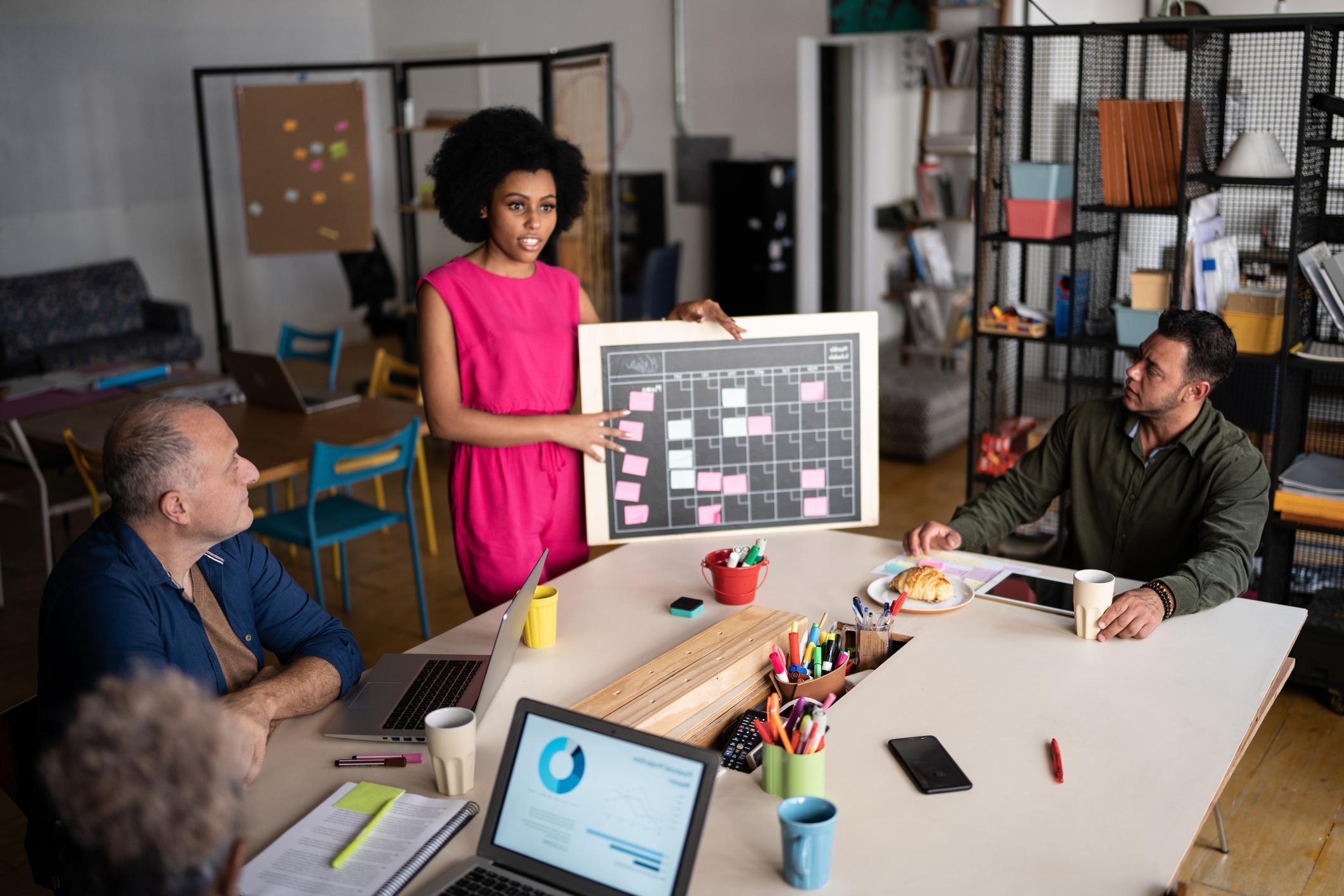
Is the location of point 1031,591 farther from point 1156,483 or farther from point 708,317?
point 708,317

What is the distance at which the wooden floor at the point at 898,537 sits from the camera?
2.73 m

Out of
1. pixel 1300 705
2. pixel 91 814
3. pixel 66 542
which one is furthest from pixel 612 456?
pixel 66 542

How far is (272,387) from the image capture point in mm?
4383

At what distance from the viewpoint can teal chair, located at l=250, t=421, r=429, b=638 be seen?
3.75 meters

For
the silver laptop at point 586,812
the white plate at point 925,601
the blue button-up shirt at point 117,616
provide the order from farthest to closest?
the white plate at point 925,601, the blue button-up shirt at point 117,616, the silver laptop at point 586,812

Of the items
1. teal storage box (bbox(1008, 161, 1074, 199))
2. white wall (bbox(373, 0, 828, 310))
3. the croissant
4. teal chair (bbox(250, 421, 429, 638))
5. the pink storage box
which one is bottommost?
teal chair (bbox(250, 421, 429, 638))

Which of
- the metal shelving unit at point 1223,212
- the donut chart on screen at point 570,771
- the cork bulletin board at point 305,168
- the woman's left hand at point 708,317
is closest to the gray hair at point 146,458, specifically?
the donut chart on screen at point 570,771

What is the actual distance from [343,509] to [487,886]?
9.56 feet

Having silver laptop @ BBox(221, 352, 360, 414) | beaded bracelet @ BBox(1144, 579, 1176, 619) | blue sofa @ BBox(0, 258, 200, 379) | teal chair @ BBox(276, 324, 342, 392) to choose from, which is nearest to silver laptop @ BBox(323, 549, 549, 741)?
beaded bracelet @ BBox(1144, 579, 1176, 619)

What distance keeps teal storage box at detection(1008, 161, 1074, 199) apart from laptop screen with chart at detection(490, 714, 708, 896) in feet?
10.0

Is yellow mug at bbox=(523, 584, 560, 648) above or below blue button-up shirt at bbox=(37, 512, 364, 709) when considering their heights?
below

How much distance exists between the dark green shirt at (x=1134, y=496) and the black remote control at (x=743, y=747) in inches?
36.4

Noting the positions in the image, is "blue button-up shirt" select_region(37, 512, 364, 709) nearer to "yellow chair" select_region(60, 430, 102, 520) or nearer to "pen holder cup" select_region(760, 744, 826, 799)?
"pen holder cup" select_region(760, 744, 826, 799)

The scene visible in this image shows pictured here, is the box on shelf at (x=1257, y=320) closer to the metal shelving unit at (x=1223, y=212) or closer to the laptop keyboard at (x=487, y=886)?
the metal shelving unit at (x=1223, y=212)
